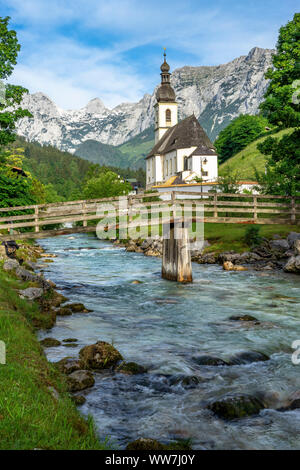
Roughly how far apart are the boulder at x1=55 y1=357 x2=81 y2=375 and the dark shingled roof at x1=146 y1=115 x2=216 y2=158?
73656 mm

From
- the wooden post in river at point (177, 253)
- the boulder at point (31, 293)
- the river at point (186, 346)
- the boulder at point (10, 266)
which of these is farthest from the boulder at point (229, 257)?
the boulder at point (31, 293)

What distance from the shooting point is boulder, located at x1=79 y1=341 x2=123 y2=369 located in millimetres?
8742

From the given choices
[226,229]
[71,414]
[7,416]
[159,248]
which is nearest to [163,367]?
[71,414]

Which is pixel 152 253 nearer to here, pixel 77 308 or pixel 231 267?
pixel 231 267

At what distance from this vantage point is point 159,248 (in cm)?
3409

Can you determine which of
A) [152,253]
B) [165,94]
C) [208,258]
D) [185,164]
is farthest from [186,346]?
[165,94]

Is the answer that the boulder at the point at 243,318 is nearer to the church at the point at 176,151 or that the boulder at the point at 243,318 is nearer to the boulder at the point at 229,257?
the boulder at the point at 229,257

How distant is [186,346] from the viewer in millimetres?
10430

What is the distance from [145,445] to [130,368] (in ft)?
10.9

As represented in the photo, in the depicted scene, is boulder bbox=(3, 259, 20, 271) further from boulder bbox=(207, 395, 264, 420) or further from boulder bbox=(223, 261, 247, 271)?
boulder bbox=(223, 261, 247, 271)

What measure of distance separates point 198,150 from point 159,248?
5005 centimetres

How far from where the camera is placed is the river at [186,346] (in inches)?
249

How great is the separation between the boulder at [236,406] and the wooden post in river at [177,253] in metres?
12.6

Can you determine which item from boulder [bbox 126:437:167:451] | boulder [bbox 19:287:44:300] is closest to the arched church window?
boulder [bbox 19:287:44:300]
